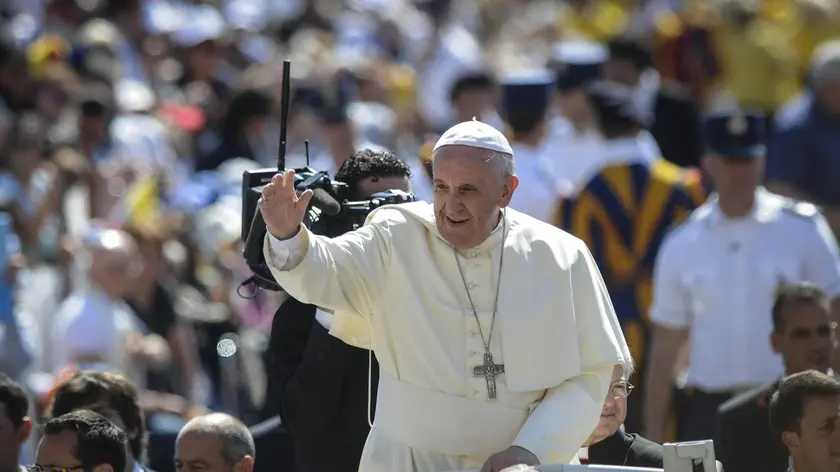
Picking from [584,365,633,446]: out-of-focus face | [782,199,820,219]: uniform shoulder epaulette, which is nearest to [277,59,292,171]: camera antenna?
[584,365,633,446]: out-of-focus face

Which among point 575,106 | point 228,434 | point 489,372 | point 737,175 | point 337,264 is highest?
point 575,106

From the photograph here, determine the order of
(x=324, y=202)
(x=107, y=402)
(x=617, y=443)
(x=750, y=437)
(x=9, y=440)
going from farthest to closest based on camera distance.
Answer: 1. (x=750, y=437)
2. (x=107, y=402)
3. (x=9, y=440)
4. (x=617, y=443)
5. (x=324, y=202)

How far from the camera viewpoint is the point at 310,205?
19.0ft

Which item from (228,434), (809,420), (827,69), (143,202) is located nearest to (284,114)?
(228,434)

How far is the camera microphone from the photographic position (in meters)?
5.68

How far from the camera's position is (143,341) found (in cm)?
992

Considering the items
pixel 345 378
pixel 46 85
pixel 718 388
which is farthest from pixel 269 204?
pixel 46 85

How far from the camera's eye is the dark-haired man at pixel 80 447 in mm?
6180

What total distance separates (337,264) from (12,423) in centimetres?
203

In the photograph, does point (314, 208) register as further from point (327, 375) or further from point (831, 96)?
point (831, 96)

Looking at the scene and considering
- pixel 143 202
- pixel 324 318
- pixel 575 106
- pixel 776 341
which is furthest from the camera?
pixel 575 106

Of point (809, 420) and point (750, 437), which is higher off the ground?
point (809, 420)

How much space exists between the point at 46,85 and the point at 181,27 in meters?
3.58

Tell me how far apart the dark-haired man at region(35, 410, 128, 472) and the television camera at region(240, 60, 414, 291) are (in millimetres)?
783
